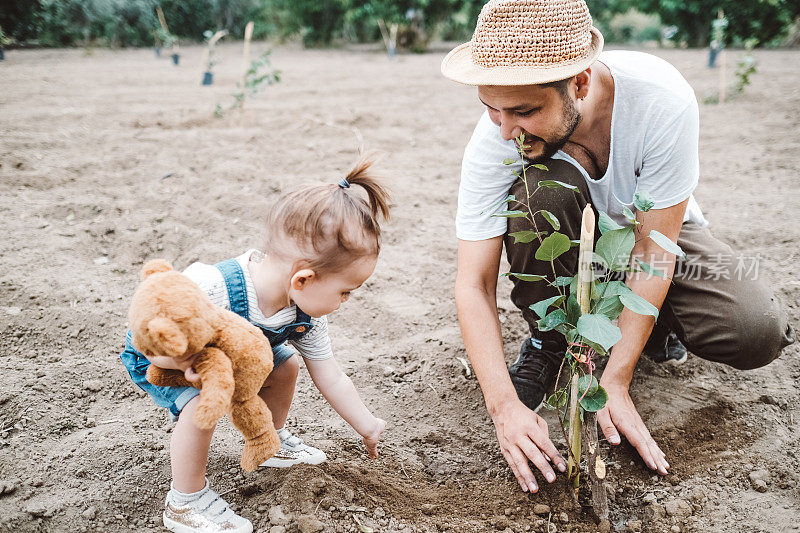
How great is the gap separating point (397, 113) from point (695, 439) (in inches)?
172

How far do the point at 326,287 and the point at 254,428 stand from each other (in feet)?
1.16

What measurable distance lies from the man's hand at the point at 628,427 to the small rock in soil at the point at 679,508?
103mm

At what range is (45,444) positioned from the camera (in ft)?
5.67

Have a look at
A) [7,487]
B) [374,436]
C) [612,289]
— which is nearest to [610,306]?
[612,289]

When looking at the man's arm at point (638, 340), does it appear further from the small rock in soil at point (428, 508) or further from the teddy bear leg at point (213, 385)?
the teddy bear leg at point (213, 385)

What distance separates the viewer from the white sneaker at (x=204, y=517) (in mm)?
1451

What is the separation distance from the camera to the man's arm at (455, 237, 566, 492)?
5.28ft

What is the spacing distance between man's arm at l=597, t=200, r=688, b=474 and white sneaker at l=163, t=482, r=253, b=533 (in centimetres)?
102

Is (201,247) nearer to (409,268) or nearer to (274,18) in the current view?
(409,268)

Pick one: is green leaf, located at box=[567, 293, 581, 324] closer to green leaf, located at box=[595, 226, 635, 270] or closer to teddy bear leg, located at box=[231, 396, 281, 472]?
green leaf, located at box=[595, 226, 635, 270]

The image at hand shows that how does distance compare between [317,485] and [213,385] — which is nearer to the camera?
[213,385]

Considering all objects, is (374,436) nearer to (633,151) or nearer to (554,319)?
(554,319)

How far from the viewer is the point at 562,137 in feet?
5.49

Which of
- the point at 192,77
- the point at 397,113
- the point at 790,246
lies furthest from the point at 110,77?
the point at 790,246
